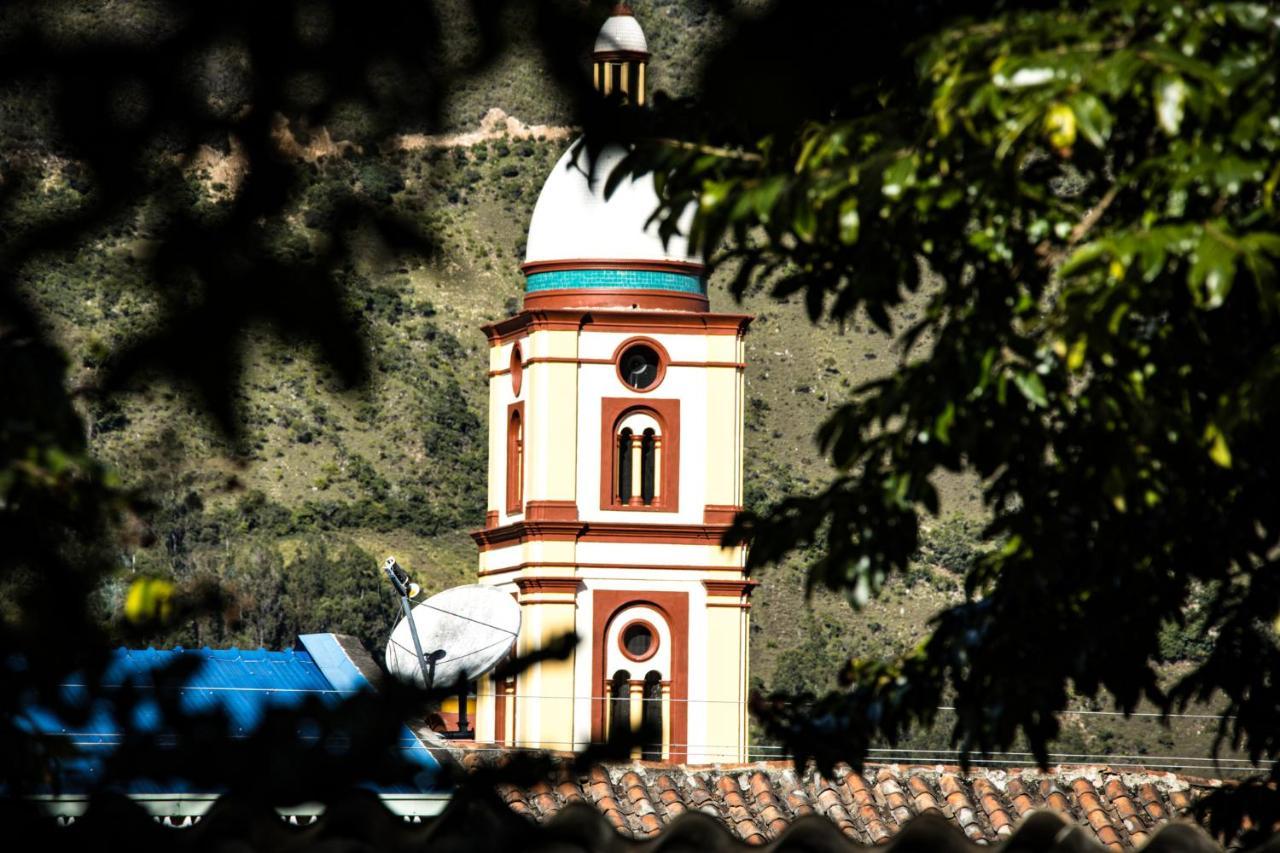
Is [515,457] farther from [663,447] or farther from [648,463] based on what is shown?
[663,447]

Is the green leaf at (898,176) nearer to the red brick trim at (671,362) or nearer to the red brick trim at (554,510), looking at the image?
the red brick trim at (671,362)

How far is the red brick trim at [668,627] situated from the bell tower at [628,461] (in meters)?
0.02

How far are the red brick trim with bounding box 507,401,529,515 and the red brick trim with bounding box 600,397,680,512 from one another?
139cm

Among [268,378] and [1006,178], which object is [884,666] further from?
[268,378]

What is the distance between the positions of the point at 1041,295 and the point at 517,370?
31.1 metres

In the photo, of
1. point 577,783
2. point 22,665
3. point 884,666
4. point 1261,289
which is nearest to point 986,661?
point 884,666

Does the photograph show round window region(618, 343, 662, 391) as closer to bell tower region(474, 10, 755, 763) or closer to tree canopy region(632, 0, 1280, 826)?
bell tower region(474, 10, 755, 763)

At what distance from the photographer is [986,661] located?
578 cm

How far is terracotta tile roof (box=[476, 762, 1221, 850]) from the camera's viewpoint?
18844 mm

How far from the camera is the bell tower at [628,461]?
34.8 meters

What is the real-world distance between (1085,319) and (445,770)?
250 cm

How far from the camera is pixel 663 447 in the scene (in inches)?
1400

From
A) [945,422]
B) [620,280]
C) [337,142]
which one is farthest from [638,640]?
[337,142]

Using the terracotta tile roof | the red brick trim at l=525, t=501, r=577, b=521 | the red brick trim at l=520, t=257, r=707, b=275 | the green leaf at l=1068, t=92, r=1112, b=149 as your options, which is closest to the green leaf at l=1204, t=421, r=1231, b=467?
the green leaf at l=1068, t=92, r=1112, b=149
